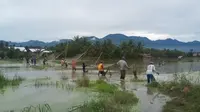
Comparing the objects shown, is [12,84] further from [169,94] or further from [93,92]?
[169,94]

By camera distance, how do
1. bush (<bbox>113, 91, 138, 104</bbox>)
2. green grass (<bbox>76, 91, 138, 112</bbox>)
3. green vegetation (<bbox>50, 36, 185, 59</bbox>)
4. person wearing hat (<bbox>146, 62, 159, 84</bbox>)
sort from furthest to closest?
green vegetation (<bbox>50, 36, 185, 59</bbox>) → person wearing hat (<bbox>146, 62, 159, 84</bbox>) → bush (<bbox>113, 91, 138, 104</bbox>) → green grass (<bbox>76, 91, 138, 112</bbox>)

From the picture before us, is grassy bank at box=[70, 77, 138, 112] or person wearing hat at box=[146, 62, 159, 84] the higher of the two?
person wearing hat at box=[146, 62, 159, 84]

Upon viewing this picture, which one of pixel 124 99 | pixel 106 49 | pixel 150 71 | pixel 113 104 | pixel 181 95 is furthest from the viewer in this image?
pixel 106 49

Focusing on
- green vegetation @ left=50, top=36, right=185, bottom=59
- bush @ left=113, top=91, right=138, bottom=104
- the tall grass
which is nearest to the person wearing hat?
the tall grass

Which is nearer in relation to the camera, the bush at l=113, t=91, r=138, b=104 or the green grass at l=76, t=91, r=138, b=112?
the green grass at l=76, t=91, r=138, b=112

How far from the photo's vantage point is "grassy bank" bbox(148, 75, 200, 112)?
397 inches

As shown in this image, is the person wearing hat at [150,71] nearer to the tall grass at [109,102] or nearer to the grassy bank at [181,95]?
the grassy bank at [181,95]

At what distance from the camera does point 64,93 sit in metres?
14.3

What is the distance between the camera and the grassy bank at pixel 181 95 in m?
10.1

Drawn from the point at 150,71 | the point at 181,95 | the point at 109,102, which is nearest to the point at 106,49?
the point at 150,71

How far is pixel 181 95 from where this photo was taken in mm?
12781

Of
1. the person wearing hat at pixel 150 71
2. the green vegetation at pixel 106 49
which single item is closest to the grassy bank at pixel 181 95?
the person wearing hat at pixel 150 71

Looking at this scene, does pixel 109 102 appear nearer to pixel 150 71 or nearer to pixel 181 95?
pixel 181 95

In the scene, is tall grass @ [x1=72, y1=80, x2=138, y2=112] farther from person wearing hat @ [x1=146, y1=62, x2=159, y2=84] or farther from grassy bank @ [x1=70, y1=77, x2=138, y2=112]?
person wearing hat @ [x1=146, y1=62, x2=159, y2=84]
